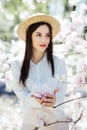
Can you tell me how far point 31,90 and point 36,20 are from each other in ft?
1.26

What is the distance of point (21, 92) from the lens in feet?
7.52

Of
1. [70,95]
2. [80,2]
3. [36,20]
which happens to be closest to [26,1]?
[80,2]

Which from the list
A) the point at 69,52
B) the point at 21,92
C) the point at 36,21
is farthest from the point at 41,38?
the point at 69,52

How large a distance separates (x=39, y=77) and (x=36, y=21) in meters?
0.31

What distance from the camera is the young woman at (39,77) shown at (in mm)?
2254

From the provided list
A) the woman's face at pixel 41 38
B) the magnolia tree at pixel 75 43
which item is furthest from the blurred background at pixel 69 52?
the woman's face at pixel 41 38

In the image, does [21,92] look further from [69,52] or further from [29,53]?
[69,52]

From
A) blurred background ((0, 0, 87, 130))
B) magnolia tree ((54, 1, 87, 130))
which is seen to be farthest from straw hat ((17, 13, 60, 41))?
magnolia tree ((54, 1, 87, 130))

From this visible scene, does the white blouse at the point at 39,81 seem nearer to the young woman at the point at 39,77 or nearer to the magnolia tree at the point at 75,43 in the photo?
the young woman at the point at 39,77

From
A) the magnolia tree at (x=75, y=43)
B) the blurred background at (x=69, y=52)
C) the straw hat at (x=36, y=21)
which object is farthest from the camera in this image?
the magnolia tree at (x=75, y=43)

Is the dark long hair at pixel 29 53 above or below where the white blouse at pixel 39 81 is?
above

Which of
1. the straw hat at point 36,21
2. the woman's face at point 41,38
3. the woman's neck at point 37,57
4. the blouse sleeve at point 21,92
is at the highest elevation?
the straw hat at point 36,21

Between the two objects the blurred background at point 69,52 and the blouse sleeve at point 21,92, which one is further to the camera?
the blurred background at point 69,52

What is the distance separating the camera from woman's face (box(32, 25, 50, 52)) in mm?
2354
